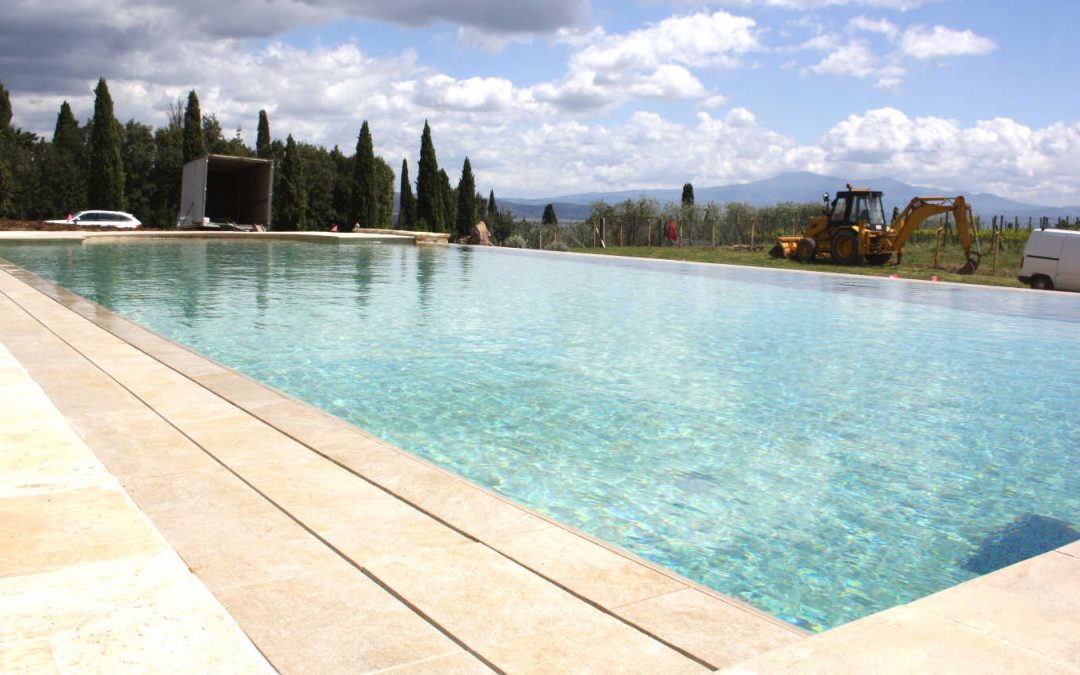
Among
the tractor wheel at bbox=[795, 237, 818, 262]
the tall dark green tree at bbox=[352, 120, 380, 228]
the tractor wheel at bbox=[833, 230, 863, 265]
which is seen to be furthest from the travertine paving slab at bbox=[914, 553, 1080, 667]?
the tall dark green tree at bbox=[352, 120, 380, 228]

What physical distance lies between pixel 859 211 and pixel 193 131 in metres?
28.0

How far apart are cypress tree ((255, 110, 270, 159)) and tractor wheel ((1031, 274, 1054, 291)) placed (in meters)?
36.3

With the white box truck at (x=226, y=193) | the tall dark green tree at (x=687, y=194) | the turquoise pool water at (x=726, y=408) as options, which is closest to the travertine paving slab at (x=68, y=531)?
the turquoise pool water at (x=726, y=408)

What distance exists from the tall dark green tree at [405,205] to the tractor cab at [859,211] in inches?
1030

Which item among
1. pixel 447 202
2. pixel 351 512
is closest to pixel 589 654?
pixel 351 512

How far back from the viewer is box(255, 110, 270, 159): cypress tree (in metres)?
42.9

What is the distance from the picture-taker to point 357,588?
2.37 metres

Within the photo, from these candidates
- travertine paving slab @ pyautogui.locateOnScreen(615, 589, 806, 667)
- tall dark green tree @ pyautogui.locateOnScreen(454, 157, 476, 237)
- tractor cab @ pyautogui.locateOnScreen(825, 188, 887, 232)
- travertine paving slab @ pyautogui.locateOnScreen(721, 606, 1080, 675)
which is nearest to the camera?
travertine paving slab @ pyautogui.locateOnScreen(721, 606, 1080, 675)

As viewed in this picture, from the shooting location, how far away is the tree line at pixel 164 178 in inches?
1361

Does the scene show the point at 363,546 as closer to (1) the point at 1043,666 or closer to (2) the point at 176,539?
(2) the point at 176,539

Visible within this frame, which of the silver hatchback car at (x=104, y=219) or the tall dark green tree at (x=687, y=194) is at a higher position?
the tall dark green tree at (x=687, y=194)

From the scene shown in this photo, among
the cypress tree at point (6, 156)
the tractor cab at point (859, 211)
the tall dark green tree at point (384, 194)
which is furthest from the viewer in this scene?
the tall dark green tree at point (384, 194)

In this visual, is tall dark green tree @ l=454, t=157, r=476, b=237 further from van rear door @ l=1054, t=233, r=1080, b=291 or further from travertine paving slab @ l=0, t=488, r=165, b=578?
travertine paving slab @ l=0, t=488, r=165, b=578

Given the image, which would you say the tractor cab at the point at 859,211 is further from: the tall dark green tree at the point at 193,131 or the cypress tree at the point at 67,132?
the cypress tree at the point at 67,132
